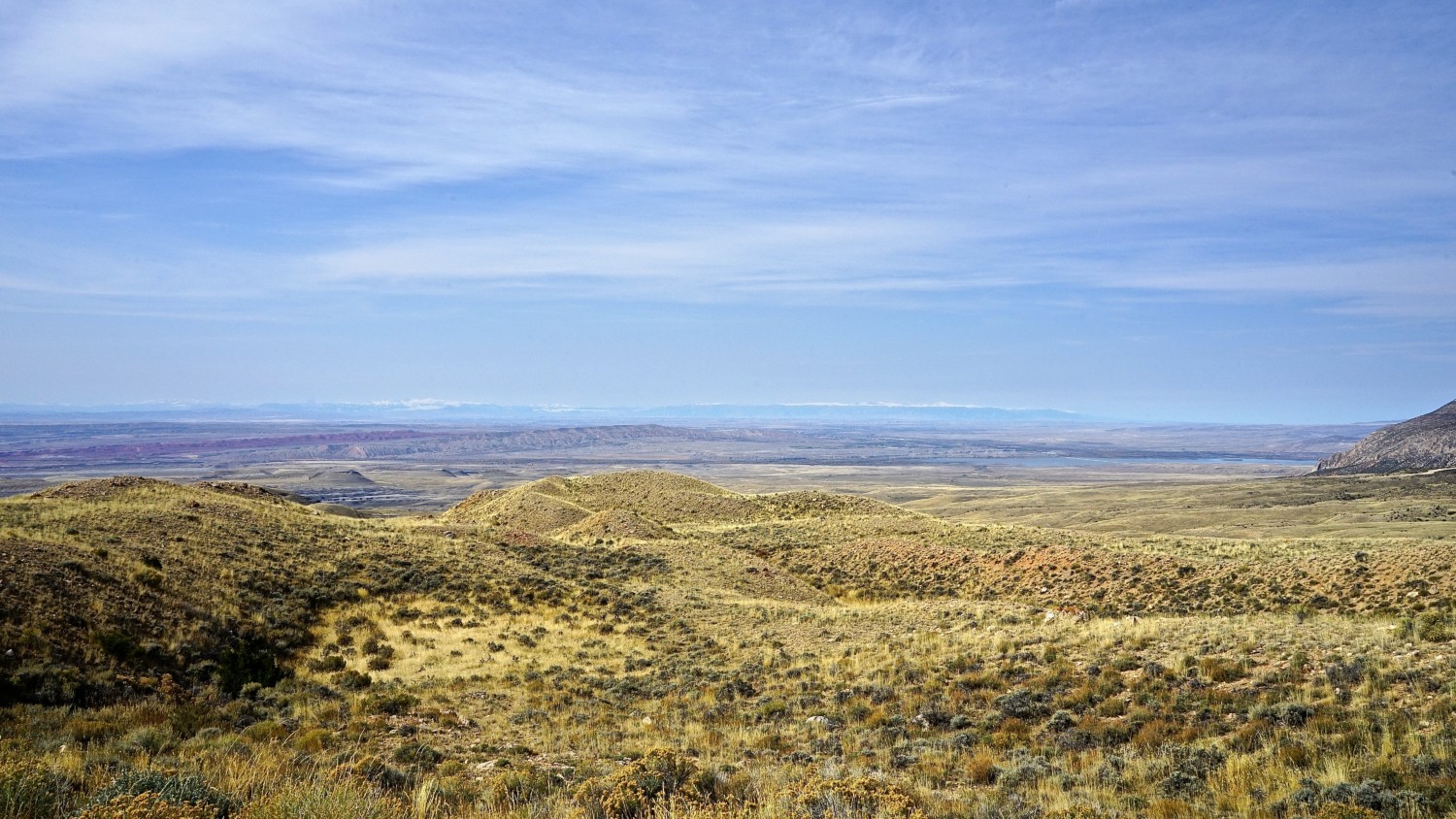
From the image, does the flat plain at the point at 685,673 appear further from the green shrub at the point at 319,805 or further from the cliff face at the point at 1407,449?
the cliff face at the point at 1407,449

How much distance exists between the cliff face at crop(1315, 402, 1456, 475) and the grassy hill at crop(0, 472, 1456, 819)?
108 m

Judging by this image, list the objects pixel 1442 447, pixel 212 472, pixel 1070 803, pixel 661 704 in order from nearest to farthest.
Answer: pixel 1070 803, pixel 661 704, pixel 1442 447, pixel 212 472

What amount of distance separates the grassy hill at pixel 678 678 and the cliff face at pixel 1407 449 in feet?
355

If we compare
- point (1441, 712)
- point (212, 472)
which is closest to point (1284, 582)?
point (1441, 712)

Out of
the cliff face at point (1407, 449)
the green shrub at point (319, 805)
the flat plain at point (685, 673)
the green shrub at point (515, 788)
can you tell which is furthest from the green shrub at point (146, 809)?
the cliff face at point (1407, 449)

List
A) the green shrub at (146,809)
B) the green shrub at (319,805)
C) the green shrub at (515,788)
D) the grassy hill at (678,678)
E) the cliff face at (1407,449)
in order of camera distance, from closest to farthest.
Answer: the green shrub at (146,809) < the green shrub at (319,805) < the grassy hill at (678,678) < the green shrub at (515,788) < the cliff face at (1407,449)

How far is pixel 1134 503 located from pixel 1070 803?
92297mm

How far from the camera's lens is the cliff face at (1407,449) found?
369 ft

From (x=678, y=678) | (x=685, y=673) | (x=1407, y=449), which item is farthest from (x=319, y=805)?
(x=1407, y=449)

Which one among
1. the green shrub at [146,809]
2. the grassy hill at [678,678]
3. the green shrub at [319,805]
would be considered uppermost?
the green shrub at [146,809]

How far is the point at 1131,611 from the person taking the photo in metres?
24.8

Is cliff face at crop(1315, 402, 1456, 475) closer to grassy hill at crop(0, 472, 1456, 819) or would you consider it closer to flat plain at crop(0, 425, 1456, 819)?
flat plain at crop(0, 425, 1456, 819)

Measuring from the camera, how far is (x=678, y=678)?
17125 millimetres

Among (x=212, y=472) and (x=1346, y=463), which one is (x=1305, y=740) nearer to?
(x=1346, y=463)
